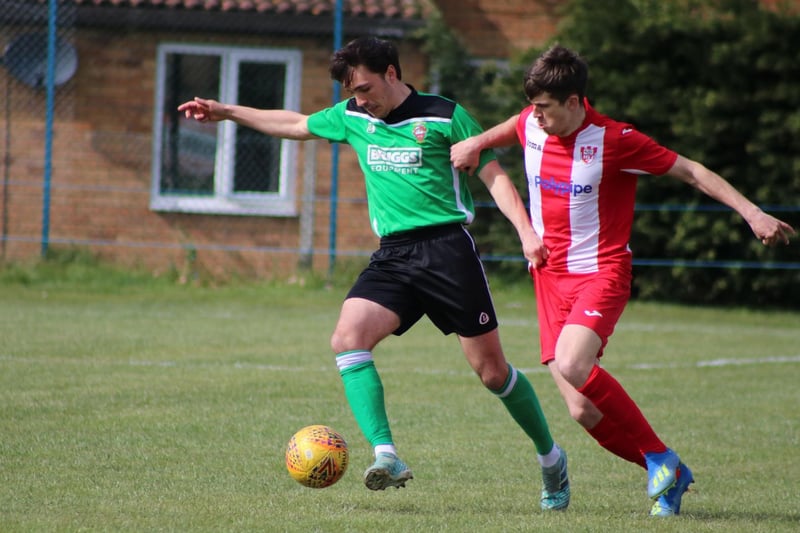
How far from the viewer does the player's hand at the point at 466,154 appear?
5.64 meters

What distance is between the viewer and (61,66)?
1847 centimetres

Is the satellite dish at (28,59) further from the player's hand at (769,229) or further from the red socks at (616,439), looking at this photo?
the player's hand at (769,229)

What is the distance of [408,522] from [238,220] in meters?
13.8

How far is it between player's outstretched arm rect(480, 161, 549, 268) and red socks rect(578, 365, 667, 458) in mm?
579

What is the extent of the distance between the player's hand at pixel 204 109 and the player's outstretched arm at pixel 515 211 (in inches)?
54.9

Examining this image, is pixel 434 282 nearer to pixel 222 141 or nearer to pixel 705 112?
pixel 705 112

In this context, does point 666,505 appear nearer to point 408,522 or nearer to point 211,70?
point 408,522

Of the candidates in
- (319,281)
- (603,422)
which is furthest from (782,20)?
(603,422)

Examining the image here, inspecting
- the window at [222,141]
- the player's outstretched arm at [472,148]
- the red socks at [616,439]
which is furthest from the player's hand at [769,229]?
the window at [222,141]

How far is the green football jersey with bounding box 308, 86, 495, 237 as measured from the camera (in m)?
5.82

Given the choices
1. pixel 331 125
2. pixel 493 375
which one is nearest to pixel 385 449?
pixel 493 375

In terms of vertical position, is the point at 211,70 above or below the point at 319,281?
above

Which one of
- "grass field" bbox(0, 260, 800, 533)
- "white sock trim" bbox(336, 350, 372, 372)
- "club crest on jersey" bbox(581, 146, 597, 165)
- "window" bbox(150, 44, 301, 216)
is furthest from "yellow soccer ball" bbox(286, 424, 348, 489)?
"window" bbox(150, 44, 301, 216)

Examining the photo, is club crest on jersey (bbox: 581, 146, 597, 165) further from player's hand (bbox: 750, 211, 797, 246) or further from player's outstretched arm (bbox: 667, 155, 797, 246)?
player's hand (bbox: 750, 211, 797, 246)
